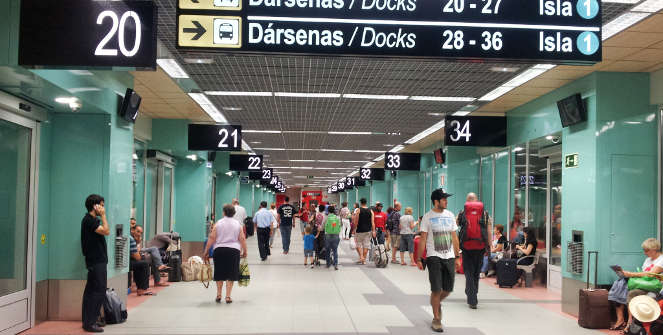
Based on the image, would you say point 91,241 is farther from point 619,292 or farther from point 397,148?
point 397,148

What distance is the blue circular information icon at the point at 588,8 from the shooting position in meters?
4.85

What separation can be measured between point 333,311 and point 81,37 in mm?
5353

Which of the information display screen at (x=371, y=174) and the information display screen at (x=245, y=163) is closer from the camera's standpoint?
the information display screen at (x=245, y=163)

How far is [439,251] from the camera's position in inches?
297

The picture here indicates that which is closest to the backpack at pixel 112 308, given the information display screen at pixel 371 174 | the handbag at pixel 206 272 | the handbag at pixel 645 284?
the handbag at pixel 206 272

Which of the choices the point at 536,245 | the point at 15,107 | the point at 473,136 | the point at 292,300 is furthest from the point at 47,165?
→ the point at 536,245

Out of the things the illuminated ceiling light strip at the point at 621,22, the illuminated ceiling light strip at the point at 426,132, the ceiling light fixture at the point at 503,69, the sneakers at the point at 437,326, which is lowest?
the sneakers at the point at 437,326

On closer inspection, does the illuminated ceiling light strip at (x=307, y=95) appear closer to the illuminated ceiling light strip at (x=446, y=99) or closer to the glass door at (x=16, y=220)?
the illuminated ceiling light strip at (x=446, y=99)

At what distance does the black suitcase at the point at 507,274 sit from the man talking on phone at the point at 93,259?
24.8 ft

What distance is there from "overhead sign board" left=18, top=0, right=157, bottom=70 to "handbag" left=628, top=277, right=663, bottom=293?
20.5ft

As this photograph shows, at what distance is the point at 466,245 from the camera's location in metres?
9.30

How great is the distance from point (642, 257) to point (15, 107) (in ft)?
27.7

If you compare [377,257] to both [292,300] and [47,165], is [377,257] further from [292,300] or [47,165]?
[47,165]

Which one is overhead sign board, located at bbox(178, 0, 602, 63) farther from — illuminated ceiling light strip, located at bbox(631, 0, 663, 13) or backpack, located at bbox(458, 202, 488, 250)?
backpack, located at bbox(458, 202, 488, 250)
